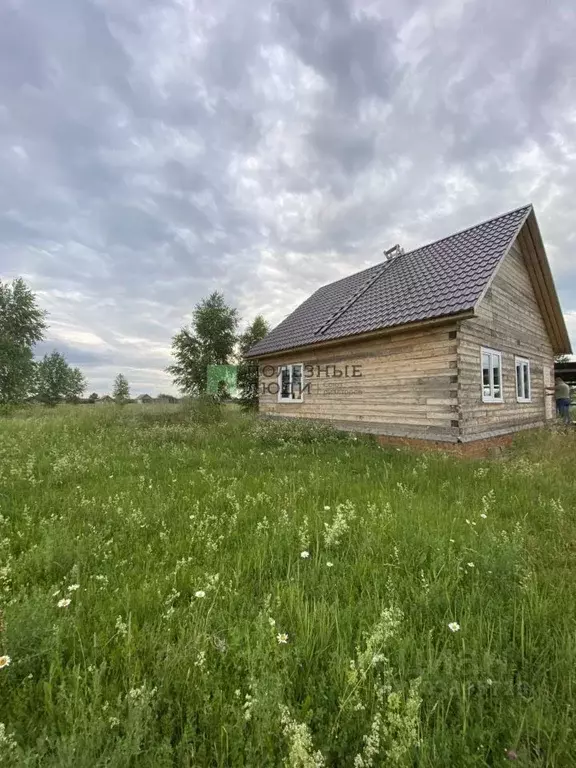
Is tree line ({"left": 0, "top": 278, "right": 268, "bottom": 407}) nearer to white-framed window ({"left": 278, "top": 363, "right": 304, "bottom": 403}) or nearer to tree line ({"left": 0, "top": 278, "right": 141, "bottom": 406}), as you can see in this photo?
tree line ({"left": 0, "top": 278, "right": 141, "bottom": 406})

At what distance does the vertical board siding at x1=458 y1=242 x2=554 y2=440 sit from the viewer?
977 centimetres

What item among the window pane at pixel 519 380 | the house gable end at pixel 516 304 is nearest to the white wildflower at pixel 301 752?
the house gable end at pixel 516 304

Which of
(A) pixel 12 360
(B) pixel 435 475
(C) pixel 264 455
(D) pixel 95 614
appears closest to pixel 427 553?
(D) pixel 95 614

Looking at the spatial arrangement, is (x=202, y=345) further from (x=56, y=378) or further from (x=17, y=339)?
(x=56, y=378)

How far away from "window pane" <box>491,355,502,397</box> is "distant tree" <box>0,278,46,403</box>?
106ft

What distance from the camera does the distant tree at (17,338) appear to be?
27.6 meters

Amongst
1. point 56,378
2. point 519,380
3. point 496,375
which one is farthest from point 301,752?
point 56,378

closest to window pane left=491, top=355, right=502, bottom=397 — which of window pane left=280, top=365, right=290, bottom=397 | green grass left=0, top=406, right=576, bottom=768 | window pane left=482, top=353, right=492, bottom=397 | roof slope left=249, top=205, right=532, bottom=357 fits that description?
window pane left=482, top=353, right=492, bottom=397

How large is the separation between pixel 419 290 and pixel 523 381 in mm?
6094

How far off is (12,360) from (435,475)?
3237cm

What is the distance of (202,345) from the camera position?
28.2 m

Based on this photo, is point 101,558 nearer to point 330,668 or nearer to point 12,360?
point 330,668

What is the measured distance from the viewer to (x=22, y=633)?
194cm

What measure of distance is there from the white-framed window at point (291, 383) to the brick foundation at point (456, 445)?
4.77m
